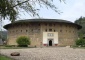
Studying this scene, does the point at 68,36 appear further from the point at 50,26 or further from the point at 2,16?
the point at 2,16

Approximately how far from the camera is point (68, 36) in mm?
59438

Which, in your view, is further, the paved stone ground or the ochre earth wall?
the ochre earth wall

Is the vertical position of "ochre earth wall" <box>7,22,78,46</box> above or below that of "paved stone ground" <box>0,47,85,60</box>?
above

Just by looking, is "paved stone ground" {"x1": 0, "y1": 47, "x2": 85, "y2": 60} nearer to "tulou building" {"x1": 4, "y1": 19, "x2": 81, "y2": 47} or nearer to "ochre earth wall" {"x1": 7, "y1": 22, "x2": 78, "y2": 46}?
"ochre earth wall" {"x1": 7, "y1": 22, "x2": 78, "y2": 46}

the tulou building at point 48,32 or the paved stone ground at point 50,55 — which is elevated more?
the tulou building at point 48,32

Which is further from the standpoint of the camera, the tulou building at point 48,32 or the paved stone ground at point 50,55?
the tulou building at point 48,32

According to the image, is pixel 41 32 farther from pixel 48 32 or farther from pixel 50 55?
pixel 50 55

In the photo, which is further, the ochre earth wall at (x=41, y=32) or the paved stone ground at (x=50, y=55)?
the ochre earth wall at (x=41, y=32)

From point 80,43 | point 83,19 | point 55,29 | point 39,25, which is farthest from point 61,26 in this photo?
point 83,19

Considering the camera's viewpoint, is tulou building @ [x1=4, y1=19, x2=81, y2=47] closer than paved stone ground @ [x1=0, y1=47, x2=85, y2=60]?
No

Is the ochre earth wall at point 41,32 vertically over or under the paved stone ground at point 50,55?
over

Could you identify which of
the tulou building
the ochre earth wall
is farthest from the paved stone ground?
the tulou building

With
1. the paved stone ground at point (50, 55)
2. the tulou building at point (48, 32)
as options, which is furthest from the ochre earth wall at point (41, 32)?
the paved stone ground at point (50, 55)

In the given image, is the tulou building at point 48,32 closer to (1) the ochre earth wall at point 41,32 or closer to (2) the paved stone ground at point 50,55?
(1) the ochre earth wall at point 41,32
